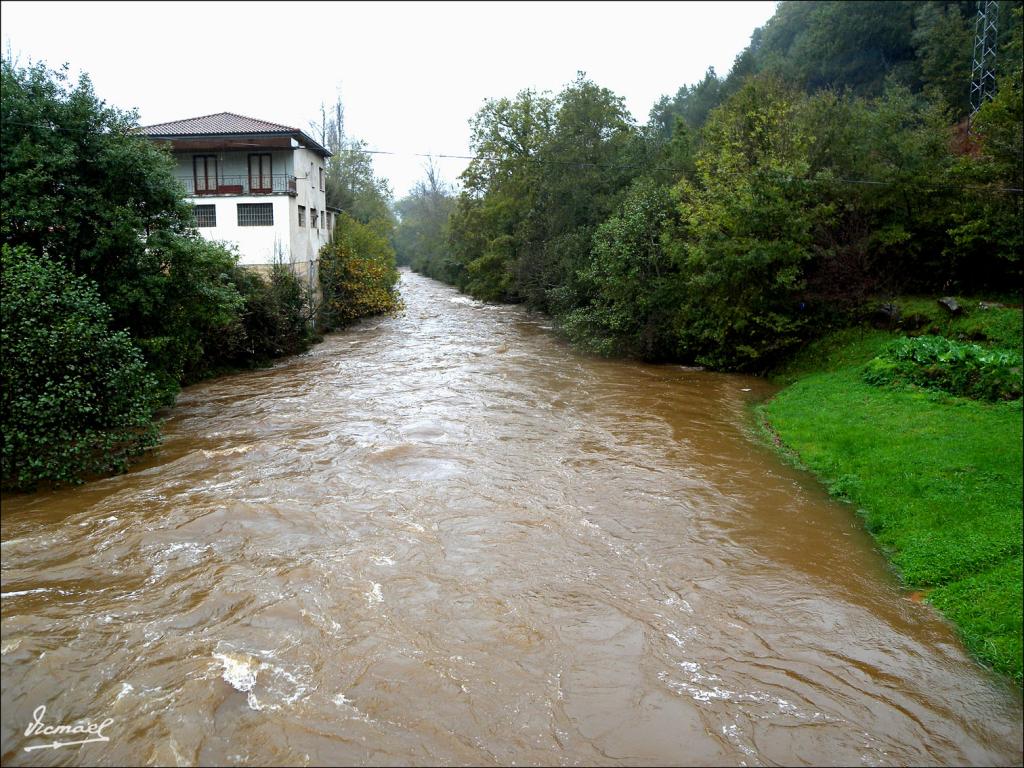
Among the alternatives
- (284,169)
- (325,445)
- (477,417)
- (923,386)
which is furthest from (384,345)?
(923,386)

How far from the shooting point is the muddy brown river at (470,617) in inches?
258

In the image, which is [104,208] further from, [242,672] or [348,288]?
[348,288]

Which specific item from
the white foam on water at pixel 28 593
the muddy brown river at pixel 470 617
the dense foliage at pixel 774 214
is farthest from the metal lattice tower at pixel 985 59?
the white foam on water at pixel 28 593

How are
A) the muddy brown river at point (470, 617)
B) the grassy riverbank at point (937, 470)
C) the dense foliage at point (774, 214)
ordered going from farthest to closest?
the dense foliage at point (774, 214), the grassy riverbank at point (937, 470), the muddy brown river at point (470, 617)

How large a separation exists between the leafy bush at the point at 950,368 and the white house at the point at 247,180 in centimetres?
2170

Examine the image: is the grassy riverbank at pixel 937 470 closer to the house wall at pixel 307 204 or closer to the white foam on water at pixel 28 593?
the white foam on water at pixel 28 593

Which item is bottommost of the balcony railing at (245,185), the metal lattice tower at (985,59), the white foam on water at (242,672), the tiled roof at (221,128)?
the white foam on water at (242,672)

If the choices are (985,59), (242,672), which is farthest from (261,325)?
(985,59)

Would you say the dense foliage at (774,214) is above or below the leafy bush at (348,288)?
above

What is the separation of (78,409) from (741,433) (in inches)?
507

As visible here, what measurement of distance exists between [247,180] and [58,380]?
21964 mm

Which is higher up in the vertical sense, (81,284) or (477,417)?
(81,284)

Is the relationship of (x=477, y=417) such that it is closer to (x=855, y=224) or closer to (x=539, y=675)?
(x=539, y=675)

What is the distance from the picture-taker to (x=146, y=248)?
A: 52.3ft
